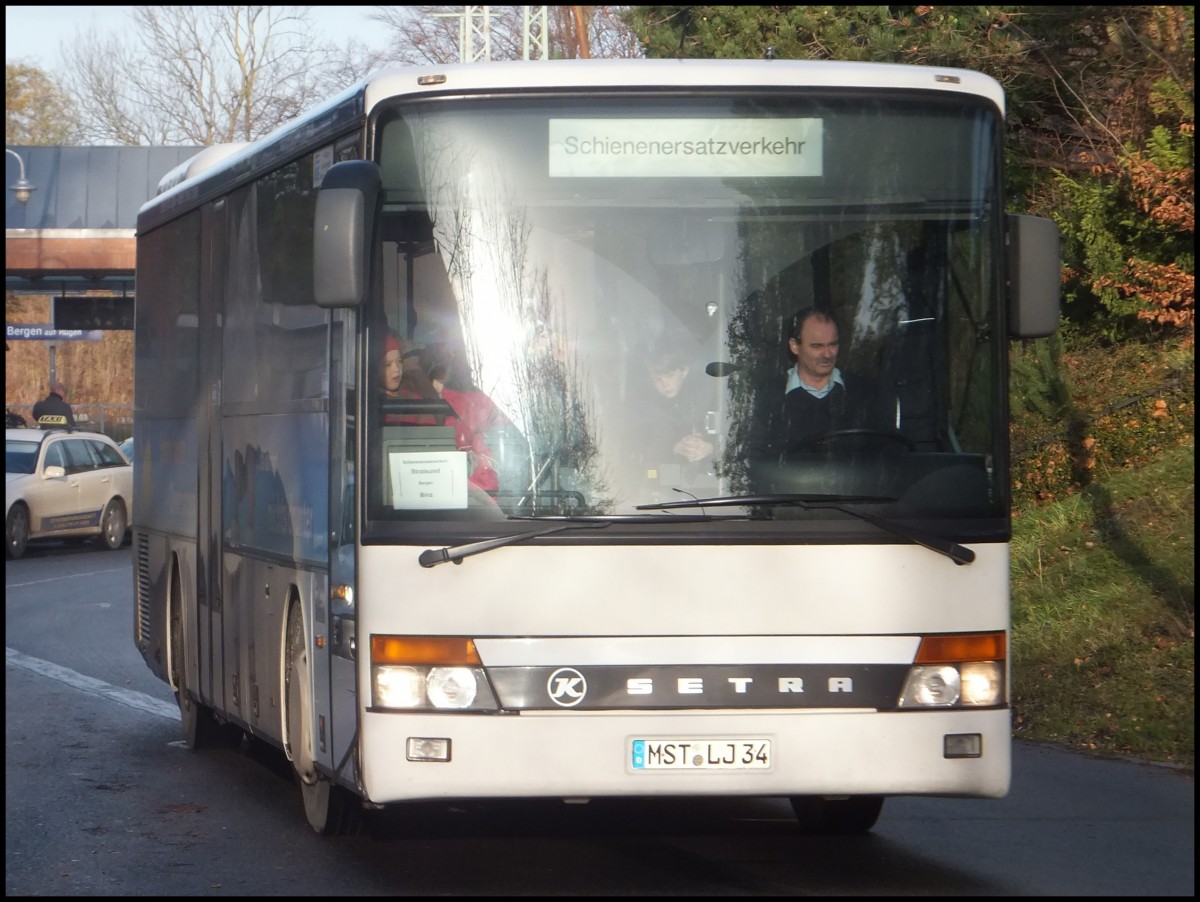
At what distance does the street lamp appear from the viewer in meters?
44.4

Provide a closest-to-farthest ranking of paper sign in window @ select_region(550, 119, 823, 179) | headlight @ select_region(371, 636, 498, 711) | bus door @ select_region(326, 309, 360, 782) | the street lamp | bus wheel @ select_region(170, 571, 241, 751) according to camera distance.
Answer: headlight @ select_region(371, 636, 498, 711), paper sign in window @ select_region(550, 119, 823, 179), bus door @ select_region(326, 309, 360, 782), bus wheel @ select_region(170, 571, 241, 751), the street lamp

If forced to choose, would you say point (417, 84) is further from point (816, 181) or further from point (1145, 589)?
point (1145, 589)

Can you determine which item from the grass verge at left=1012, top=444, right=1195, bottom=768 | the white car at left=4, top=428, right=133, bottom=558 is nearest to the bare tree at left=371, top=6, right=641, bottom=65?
the white car at left=4, top=428, right=133, bottom=558

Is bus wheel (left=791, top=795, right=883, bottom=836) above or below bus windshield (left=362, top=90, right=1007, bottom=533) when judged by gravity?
below

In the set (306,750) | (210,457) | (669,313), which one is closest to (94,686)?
(210,457)

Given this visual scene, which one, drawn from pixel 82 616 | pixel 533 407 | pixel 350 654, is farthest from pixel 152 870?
pixel 82 616

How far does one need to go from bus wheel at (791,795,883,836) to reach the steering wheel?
1855 millimetres

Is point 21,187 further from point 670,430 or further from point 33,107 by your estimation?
point 670,430

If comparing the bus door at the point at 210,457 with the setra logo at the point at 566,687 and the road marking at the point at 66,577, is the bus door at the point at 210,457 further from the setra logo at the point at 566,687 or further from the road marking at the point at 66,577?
the road marking at the point at 66,577

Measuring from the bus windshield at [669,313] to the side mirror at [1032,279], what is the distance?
27 centimetres

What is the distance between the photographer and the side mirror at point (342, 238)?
6289 millimetres

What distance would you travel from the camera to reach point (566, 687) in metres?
6.39

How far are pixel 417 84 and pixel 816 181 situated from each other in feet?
4.79

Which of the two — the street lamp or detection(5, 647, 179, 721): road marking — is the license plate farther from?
the street lamp
